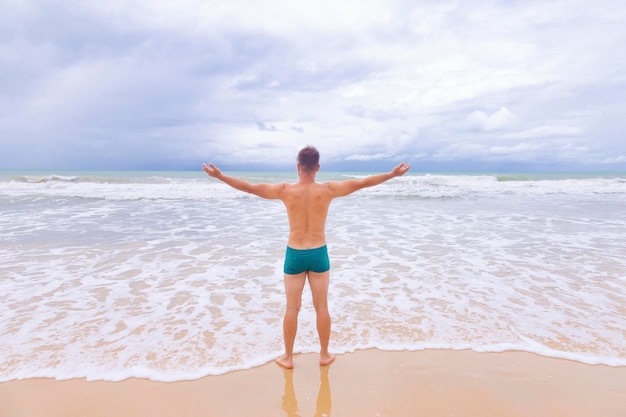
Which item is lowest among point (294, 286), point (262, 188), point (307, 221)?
point (294, 286)

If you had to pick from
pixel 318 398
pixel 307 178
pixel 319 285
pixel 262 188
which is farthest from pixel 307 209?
pixel 318 398

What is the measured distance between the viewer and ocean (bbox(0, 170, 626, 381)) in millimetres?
3959

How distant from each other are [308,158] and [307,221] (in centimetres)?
60

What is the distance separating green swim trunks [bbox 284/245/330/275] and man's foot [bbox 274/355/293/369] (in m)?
0.85

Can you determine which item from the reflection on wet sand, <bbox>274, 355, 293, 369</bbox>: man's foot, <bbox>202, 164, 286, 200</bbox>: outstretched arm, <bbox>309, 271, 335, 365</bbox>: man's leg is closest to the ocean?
<bbox>274, 355, 293, 369</bbox>: man's foot

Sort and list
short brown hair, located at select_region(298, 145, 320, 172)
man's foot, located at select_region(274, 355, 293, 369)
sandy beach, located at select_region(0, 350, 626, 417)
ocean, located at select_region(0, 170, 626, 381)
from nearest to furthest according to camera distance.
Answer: sandy beach, located at select_region(0, 350, 626, 417), short brown hair, located at select_region(298, 145, 320, 172), man's foot, located at select_region(274, 355, 293, 369), ocean, located at select_region(0, 170, 626, 381)

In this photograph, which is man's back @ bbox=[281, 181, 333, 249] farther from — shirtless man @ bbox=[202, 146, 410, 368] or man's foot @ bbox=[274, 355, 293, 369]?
man's foot @ bbox=[274, 355, 293, 369]

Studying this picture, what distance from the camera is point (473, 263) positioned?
7293 millimetres

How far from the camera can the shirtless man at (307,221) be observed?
3.58m

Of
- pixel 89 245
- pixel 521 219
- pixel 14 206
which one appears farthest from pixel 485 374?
pixel 14 206

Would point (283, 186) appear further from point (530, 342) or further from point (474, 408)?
point (530, 342)

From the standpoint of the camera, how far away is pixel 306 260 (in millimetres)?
3615

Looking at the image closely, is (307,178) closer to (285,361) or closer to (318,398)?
(285,361)

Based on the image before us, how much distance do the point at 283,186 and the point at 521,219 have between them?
40.7 feet
